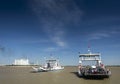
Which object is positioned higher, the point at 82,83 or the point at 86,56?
the point at 86,56

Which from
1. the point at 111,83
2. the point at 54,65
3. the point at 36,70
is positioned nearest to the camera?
the point at 111,83

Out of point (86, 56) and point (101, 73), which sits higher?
point (86, 56)

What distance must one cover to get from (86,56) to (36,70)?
36.1 m

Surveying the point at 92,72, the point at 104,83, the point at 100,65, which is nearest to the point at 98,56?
the point at 100,65

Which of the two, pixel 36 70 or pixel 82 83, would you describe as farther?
pixel 36 70

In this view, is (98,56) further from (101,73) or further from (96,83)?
(96,83)

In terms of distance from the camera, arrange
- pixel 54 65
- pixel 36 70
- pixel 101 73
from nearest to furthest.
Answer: pixel 101 73 < pixel 36 70 < pixel 54 65

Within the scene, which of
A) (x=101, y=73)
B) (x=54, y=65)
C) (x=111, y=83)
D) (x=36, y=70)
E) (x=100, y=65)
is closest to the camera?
(x=111, y=83)

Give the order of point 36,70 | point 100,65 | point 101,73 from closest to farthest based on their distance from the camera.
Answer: point 101,73
point 100,65
point 36,70

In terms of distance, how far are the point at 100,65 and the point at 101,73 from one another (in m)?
10.6

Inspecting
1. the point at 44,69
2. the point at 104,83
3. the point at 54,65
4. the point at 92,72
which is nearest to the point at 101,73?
the point at 92,72

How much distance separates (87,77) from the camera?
4391 cm

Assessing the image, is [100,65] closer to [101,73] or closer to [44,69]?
[101,73]

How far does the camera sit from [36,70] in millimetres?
85625
